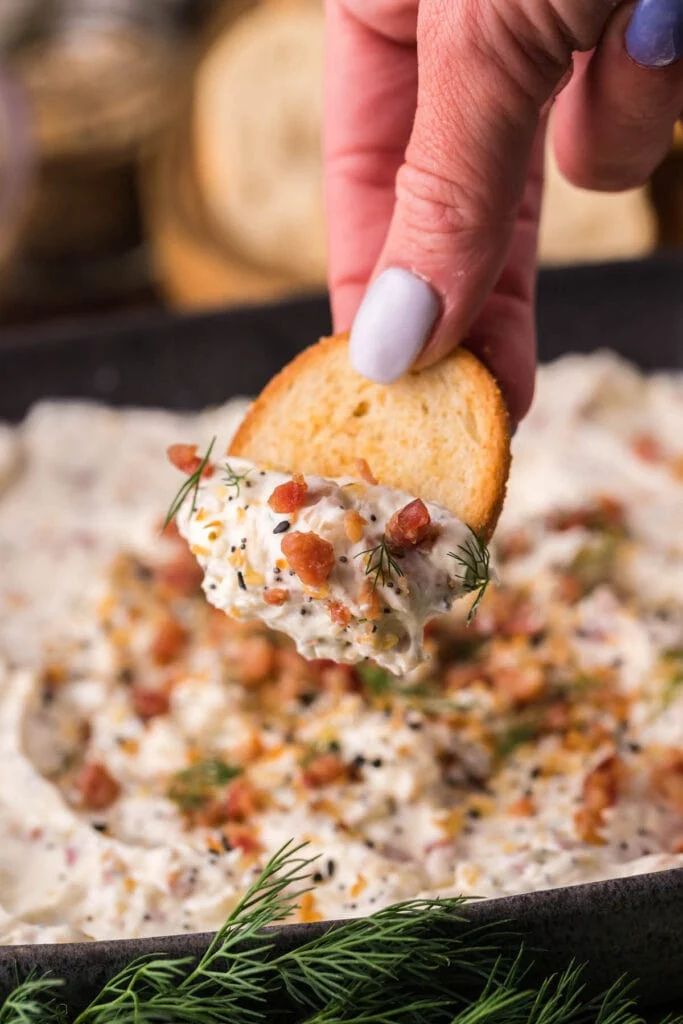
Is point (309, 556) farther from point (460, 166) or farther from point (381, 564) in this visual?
point (460, 166)

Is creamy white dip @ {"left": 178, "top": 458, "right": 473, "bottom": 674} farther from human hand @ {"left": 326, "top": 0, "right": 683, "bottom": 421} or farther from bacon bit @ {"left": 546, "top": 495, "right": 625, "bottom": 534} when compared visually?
bacon bit @ {"left": 546, "top": 495, "right": 625, "bottom": 534}

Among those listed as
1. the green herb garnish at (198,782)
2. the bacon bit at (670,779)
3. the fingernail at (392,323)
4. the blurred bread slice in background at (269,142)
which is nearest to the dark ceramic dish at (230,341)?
the blurred bread slice in background at (269,142)

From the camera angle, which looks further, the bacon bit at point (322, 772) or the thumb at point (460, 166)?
the bacon bit at point (322, 772)

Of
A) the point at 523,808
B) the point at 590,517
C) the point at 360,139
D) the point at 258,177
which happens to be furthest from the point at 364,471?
the point at 258,177

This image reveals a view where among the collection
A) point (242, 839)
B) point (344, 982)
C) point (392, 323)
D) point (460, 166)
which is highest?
point (460, 166)

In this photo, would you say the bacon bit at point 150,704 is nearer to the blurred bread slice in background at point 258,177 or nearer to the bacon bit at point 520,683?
the bacon bit at point 520,683

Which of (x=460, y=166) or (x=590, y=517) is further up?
(x=460, y=166)
